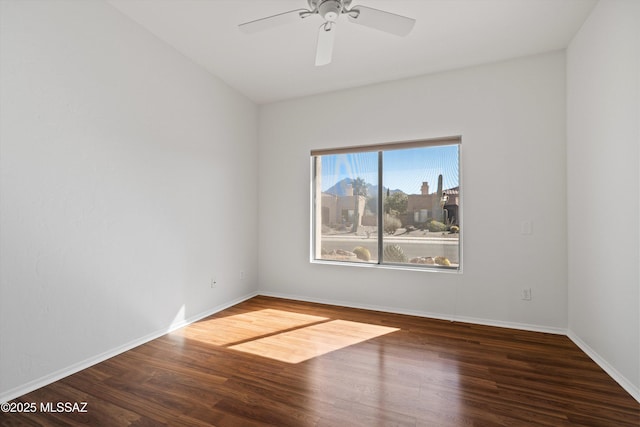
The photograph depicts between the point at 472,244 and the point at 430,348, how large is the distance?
119 centimetres

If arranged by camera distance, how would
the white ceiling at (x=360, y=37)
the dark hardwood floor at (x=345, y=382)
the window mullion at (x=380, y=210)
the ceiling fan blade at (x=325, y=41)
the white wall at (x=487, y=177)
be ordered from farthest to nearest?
the window mullion at (x=380, y=210)
the white wall at (x=487, y=177)
the white ceiling at (x=360, y=37)
the ceiling fan blade at (x=325, y=41)
the dark hardwood floor at (x=345, y=382)

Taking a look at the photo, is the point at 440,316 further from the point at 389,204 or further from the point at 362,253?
the point at 389,204

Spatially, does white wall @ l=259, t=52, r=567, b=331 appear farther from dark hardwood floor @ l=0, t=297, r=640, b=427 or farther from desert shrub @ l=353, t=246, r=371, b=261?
dark hardwood floor @ l=0, t=297, r=640, b=427

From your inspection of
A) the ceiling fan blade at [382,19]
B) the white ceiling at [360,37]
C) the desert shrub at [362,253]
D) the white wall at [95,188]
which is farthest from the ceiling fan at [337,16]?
the desert shrub at [362,253]

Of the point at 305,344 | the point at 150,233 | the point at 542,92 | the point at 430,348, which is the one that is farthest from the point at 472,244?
the point at 150,233

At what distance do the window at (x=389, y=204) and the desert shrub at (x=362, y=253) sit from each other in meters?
0.01

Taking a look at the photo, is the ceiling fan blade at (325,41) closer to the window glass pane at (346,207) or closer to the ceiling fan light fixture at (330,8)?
the ceiling fan light fixture at (330,8)

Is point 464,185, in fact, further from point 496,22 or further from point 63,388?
point 63,388

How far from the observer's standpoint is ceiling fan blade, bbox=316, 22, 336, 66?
6.81 ft

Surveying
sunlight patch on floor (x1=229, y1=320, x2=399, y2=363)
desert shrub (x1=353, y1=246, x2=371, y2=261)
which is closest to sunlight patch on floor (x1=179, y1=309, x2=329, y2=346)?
sunlight patch on floor (x1=229, y1=320, x2=399, y2=363)

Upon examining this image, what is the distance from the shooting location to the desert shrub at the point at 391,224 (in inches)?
138

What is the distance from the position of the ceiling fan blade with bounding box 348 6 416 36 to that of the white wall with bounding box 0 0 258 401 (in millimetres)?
1892

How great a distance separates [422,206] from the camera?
3.38m

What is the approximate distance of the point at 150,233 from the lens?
2654 millimetres
